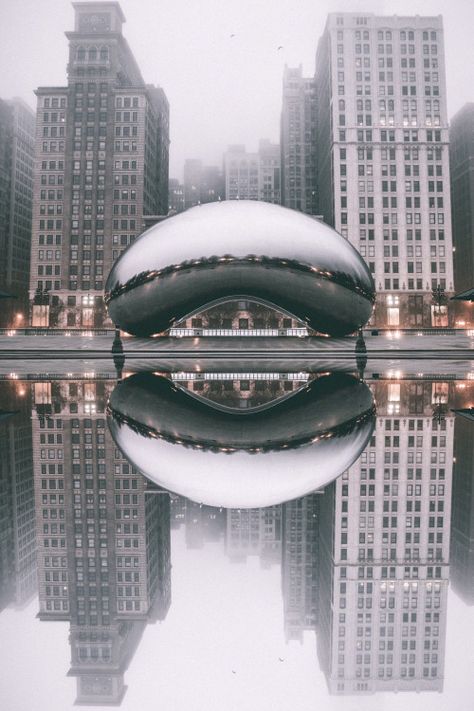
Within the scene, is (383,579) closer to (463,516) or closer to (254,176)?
(463,516)

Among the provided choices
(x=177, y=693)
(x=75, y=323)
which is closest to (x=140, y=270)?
(x=177, y=693)

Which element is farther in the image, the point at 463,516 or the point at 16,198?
the point at 16,198

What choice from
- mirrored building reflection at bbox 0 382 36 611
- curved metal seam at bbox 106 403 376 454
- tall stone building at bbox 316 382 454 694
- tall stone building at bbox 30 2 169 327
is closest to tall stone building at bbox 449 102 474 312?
tall stone building at bbox 30 2 169 327

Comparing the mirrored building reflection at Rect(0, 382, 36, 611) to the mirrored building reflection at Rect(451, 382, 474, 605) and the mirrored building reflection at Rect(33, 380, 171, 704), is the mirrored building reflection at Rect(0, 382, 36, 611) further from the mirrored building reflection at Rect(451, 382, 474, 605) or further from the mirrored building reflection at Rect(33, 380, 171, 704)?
the mirrored building reflection at Rect(451, 382, 474, 605)

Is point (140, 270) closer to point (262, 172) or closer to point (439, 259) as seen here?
point (439, 259)

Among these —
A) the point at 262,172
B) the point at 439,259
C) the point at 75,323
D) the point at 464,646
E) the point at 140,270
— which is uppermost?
the point at 262,172

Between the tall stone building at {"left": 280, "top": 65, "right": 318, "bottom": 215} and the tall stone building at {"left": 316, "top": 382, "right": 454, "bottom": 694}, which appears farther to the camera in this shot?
the tall stone building at {"left": 280, "top": 65, "right": 318, "bottom": 215}

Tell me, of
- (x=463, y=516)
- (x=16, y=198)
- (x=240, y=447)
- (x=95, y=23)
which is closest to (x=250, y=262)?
(x=240, y=447)
